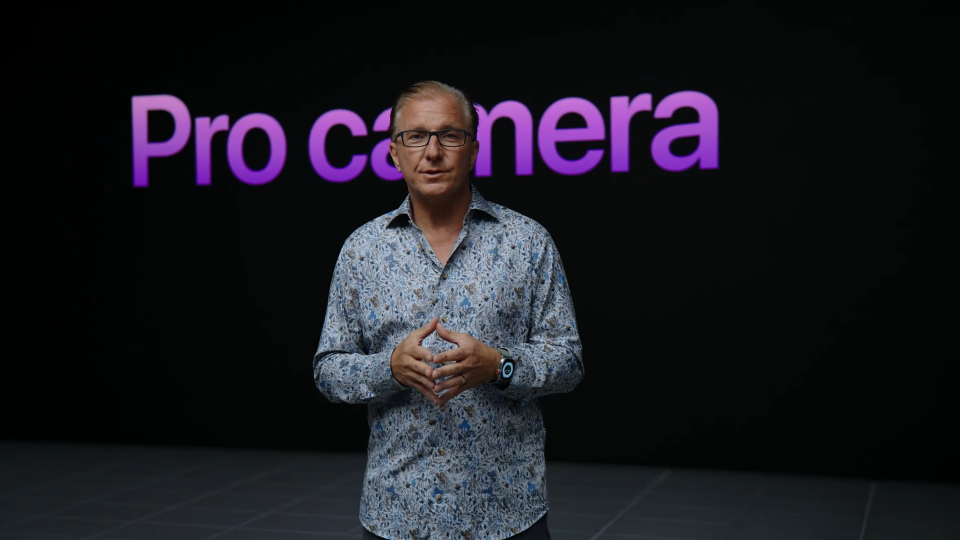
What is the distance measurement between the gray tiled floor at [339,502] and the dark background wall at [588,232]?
320 mm

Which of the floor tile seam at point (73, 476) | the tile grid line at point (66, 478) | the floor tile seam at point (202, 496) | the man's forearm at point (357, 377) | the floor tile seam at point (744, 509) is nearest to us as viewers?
the man's forearm at point (357, 377)

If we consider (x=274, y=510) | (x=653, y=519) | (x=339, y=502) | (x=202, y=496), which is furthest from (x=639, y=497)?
(x=202, y=496)

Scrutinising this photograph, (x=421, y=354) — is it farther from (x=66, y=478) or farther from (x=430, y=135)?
(x=66, y=478)

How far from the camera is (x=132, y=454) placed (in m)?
6.22

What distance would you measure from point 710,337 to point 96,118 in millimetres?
4011

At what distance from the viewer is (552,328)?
1.87 meters

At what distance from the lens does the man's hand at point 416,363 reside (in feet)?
5.45

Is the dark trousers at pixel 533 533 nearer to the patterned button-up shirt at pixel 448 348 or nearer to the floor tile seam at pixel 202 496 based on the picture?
the patterned button-up shirt at pixel 448 348

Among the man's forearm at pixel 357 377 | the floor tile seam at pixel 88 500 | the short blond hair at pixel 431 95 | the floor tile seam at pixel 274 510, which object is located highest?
the short blond hair at pixel 431 95

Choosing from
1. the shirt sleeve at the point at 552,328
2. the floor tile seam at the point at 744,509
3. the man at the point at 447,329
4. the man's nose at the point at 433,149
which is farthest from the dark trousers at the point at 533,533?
the floor tile seam at the point at 744,509

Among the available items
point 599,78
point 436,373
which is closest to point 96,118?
point 599,78

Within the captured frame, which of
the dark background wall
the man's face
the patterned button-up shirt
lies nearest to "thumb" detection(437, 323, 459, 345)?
the patterned button-up shirt

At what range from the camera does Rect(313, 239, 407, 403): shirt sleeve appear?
1.78m

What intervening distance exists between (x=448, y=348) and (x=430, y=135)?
0.38m
